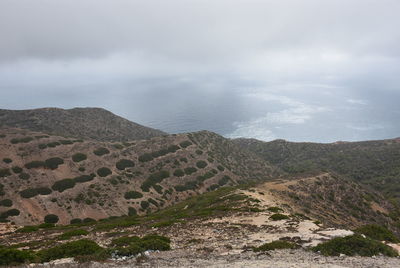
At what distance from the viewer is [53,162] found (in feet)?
187

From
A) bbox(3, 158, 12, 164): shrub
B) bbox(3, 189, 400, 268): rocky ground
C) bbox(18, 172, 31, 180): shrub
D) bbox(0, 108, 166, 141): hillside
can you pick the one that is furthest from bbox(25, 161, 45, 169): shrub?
bbox(0, 108, 166, 141): hillside

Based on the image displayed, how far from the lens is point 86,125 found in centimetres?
12638

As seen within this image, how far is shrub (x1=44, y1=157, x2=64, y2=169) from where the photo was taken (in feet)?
183

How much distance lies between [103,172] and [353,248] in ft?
175

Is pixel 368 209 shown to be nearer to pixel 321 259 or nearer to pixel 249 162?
pixel 321 259

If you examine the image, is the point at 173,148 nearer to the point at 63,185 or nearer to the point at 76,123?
the point at 63,185

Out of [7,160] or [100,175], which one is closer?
[7,160]

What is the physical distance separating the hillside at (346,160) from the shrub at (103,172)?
42056 millimetres

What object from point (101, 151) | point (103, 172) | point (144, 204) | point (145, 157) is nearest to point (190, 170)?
point (145, 157)

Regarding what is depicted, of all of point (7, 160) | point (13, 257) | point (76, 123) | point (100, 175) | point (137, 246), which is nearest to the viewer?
point (13, 257)

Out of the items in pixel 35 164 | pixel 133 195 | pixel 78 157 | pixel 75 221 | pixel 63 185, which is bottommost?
pixel 75 221

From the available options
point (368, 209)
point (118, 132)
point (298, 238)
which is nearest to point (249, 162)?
point (368, 209)

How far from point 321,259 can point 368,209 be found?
40967mm

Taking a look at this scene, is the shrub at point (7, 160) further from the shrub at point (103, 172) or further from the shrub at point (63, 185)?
the shrub at point (103, 172)
